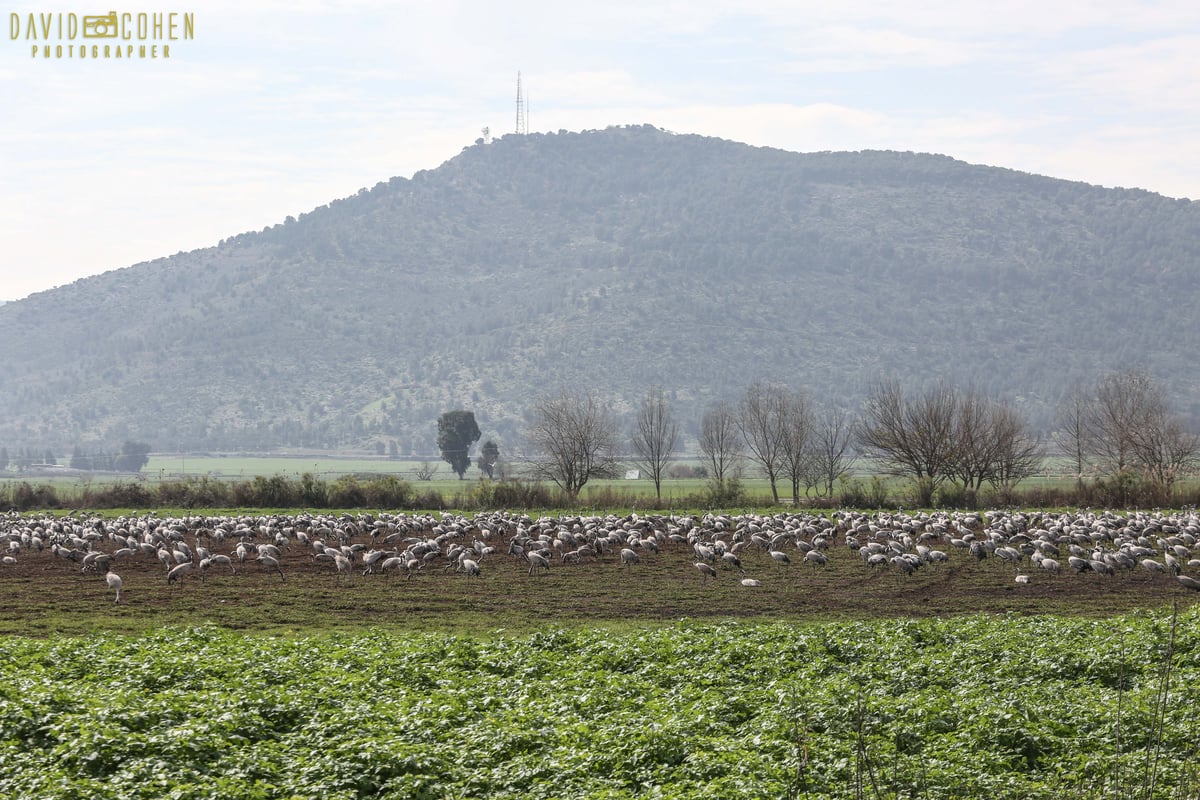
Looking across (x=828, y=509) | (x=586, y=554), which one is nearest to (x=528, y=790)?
(x=586, y=554)

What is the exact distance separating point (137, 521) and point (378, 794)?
36857mm

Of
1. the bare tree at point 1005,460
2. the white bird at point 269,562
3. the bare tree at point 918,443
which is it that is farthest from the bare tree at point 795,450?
the white bird at point 269,562

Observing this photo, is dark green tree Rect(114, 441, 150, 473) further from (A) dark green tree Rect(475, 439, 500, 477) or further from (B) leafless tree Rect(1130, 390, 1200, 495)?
(B) leafless tree Rect(1130, 390, 1200, 495)

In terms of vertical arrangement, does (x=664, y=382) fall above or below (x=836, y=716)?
above

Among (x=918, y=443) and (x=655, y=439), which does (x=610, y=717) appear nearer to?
(x=918, y=443)

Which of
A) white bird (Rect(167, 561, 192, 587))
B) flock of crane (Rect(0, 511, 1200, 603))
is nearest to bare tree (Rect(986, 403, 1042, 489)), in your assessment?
flock of crane (Rect(0, 511, 1200, 603))

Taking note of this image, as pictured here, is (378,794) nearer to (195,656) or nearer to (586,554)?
(195,656)

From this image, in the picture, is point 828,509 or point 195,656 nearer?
point 195,656

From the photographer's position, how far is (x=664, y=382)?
7810 inches

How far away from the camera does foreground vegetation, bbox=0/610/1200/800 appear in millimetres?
11117

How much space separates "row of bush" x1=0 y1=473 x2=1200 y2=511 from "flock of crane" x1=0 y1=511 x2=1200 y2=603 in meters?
11.3

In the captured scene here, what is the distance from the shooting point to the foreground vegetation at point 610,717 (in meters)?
11.1

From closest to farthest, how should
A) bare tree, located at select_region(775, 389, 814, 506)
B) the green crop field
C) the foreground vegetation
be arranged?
the foreground vegetation → the green crop field → bare tree, located at select_region(775, 389, 814, 506)

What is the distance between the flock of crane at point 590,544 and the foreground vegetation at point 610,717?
11.7 metres
